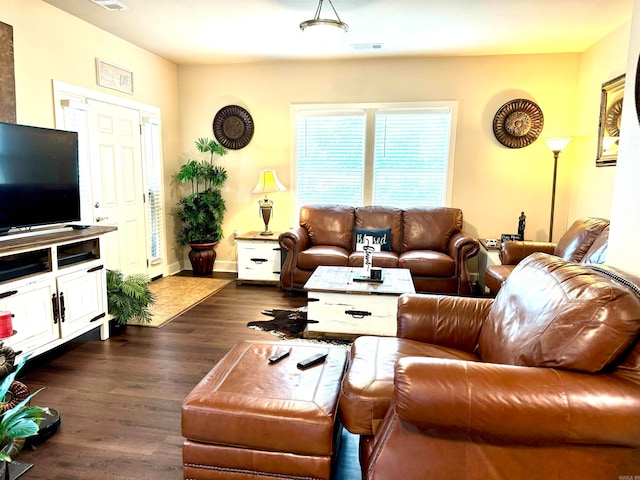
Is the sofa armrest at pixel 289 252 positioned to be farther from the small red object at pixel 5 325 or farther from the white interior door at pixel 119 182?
the small red object at pixel 5 325

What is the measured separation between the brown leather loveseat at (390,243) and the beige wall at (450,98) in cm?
61

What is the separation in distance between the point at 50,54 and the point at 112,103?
0.80m

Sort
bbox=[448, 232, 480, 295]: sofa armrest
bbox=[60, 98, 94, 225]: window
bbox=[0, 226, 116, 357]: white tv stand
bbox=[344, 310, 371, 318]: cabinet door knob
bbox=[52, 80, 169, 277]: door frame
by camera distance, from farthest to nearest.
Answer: bbox=[448, 232, 480, 295]: sofa armrest, bbox=[60, 98, 94, 225]: window, bbox=[52, 80, 169, 277]: door frame, bbox=[344, 310, 371, 318]: cabinet door knob, bbox=[0, 226, 116, 357]: white tv stand

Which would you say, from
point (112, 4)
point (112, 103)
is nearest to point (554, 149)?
point (112, 4)

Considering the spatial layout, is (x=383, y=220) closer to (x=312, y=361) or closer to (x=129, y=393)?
(x=312, y=361)

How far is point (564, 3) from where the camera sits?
10.7ft

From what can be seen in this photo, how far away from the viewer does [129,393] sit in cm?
246

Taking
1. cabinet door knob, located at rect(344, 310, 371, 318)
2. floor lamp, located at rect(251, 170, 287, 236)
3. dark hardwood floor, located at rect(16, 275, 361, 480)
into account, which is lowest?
dark hardwood floor, located at rect(16, 275, 361, 480)

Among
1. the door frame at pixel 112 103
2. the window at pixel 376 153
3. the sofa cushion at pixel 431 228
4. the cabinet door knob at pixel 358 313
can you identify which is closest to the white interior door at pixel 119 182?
the door frame at pixel 112 103

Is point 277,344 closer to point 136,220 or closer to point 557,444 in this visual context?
point 557,444

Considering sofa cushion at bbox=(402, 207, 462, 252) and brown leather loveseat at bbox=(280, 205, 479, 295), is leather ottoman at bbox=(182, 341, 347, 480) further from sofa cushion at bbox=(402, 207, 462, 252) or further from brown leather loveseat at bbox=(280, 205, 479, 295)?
sofa cushion at bbox=(402, 207, 462, 252)

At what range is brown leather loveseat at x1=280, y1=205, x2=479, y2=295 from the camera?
4230 millimetres

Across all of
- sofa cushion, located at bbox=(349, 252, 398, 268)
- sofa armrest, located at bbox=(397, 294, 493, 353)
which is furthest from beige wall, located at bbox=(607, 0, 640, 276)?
sofa cushion, located at bbox=(349, 252, 398, 268)

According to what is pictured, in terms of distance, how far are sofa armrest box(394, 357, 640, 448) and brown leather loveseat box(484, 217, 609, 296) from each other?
2126 millimetres
